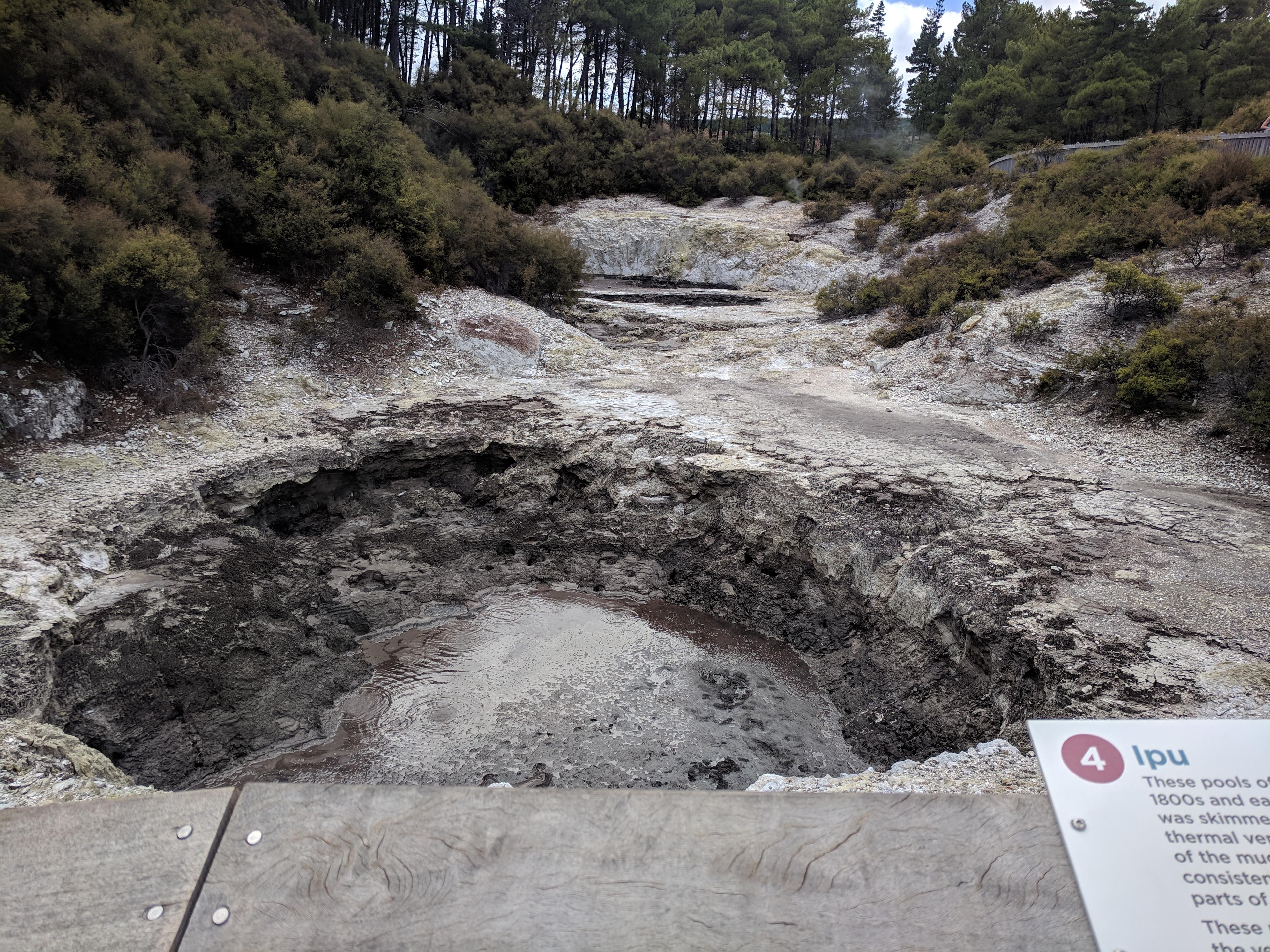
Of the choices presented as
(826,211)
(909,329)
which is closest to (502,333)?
(909,329)

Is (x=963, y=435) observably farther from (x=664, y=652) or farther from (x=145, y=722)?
(x=145, y=722)

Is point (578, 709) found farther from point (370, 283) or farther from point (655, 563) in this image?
point (370, 283)

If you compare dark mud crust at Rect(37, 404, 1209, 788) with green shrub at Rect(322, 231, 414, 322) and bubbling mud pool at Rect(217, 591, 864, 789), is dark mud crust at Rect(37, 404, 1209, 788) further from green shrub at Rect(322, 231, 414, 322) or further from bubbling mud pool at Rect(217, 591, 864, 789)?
green shrub at Rect(322, 231, 414, 322)

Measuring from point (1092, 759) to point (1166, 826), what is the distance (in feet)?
0.59

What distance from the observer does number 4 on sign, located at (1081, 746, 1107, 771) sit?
1571mm

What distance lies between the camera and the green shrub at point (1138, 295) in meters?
9.57

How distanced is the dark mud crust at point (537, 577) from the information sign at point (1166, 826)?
126 inches

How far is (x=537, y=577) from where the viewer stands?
816cm

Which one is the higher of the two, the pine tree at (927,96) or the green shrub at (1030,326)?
the pine tree at (927,96)

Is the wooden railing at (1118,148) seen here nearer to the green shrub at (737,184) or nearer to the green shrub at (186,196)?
the green shrub at (737,184)

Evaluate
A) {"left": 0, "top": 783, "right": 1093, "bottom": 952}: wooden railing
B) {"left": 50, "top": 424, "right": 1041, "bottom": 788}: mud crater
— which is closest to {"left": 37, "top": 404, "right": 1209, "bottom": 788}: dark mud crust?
{"left": 50, "top": 424, "right": 1041, "bottom": 788}: mud crater

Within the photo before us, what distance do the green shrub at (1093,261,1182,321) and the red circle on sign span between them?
1084 centimetres

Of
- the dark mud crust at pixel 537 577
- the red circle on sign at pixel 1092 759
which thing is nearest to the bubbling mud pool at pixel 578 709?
the dark mud crust at pixel 537 577

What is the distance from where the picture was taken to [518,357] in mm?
11359
